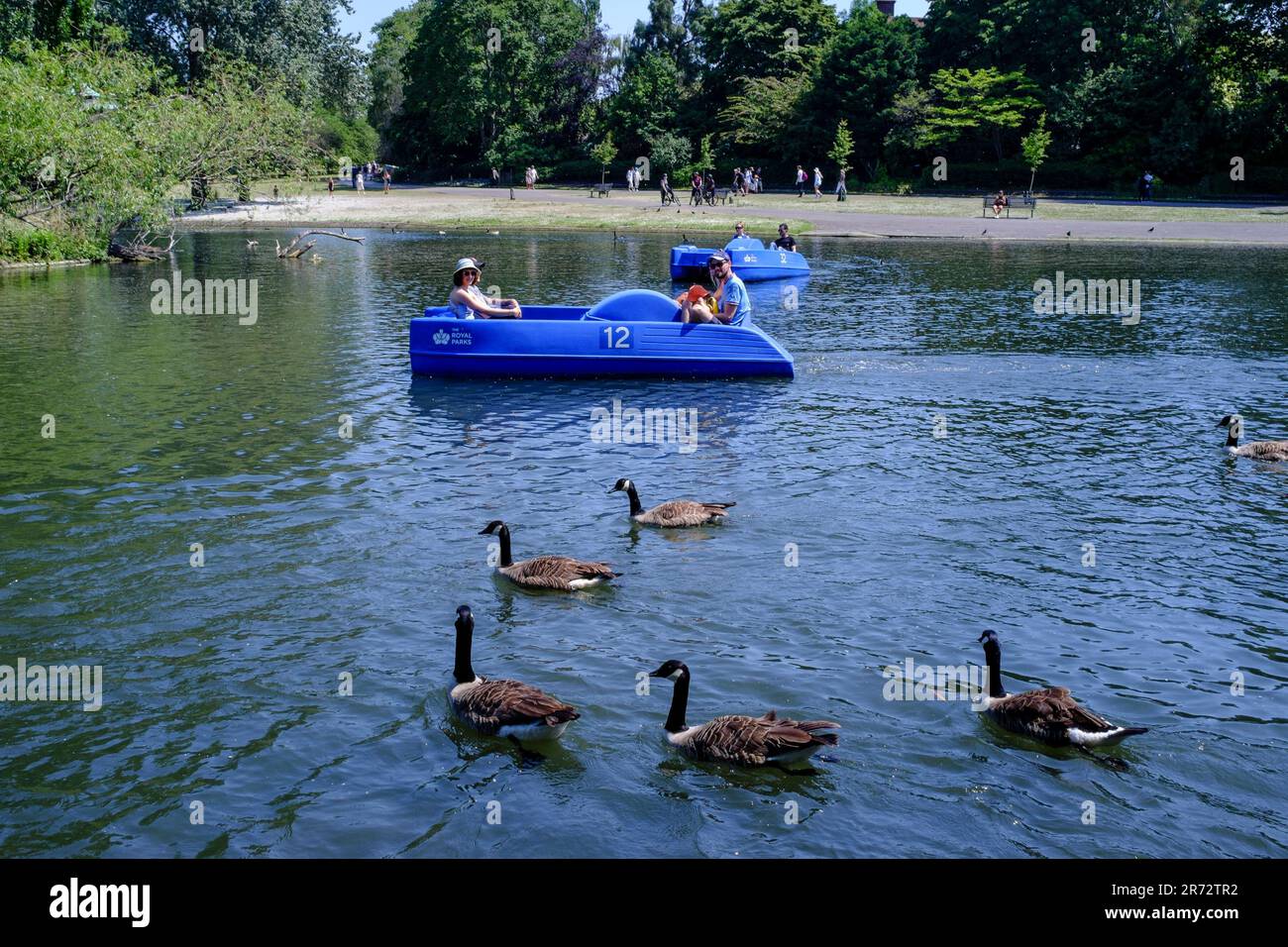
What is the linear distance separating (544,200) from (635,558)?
6232 cm

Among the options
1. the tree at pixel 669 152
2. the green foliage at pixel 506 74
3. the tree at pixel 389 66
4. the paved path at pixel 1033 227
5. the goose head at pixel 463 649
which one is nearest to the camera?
the goose head at pixel 463 649

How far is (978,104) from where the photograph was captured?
74062 millimetres

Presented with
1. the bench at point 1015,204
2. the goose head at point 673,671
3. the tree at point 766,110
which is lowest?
the goose head at point 673,671

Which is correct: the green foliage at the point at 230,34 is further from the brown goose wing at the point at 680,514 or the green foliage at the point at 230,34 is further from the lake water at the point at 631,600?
the brown goose wing at the point at 680,514

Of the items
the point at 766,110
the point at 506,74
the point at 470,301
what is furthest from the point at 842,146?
the point at 470,301

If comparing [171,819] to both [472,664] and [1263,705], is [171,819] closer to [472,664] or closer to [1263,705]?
[472,664]

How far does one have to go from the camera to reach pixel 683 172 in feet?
274

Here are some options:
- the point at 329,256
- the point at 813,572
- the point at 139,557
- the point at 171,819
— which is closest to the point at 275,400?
the point at 139,557

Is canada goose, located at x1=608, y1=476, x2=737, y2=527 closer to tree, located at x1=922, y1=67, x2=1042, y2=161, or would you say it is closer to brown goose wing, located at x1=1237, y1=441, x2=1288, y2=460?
brown goose wing, located at x1=1237, y1=441, x2=1288, y2=460

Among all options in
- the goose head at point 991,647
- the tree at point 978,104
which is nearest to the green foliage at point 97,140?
the goose head at point 991,647

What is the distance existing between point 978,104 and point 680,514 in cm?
6754

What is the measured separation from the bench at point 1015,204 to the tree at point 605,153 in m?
28.2

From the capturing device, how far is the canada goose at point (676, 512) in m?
14.2
